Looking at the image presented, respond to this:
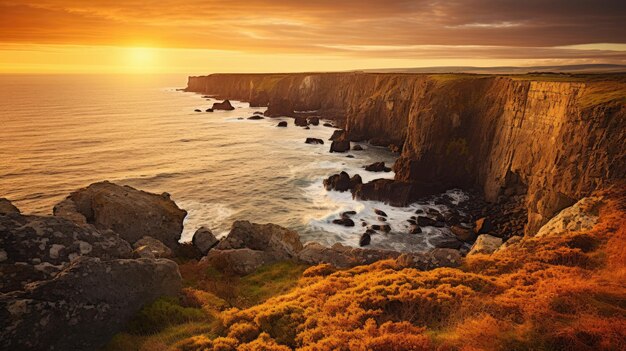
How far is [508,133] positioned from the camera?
4822 centimetres

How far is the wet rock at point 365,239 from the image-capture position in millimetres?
35688

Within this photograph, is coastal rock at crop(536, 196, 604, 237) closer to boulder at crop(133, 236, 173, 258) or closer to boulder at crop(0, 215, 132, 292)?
boulder at crop(133, 236, 173, 258)

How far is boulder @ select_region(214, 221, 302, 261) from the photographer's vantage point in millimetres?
24641

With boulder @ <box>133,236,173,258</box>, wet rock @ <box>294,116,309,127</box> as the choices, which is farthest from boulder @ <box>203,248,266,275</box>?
wet rock @ <box>294,116,309,127</box>

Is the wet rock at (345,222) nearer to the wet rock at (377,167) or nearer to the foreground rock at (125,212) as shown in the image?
the foreground rock at (125,212)

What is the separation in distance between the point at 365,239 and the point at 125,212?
21854 mm

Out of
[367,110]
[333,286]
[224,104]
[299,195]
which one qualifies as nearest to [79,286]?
[333,286]

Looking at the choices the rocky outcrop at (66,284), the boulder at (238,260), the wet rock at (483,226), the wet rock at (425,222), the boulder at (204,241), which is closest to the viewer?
the rocky outcrop at (66,284)

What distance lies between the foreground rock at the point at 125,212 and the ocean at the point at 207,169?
319 inches

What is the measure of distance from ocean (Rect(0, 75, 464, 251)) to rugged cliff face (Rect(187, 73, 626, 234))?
621cm

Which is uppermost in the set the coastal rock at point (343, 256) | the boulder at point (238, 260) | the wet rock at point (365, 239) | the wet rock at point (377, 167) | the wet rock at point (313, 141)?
→ the wet rock at point (313, 141)

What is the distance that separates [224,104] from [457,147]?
106 m

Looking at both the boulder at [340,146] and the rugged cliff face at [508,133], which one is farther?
the boulder at [340,146]

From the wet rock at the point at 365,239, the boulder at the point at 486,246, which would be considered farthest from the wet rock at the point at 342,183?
the boulder at the point at 486,246
